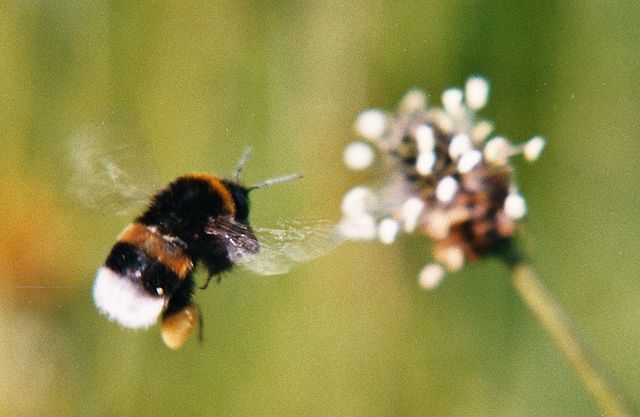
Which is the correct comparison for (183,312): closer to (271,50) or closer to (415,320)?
(415,320)

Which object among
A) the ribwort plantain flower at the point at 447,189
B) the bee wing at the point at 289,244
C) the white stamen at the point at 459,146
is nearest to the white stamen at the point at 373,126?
the ribwort plantain flower at the point at 447,189

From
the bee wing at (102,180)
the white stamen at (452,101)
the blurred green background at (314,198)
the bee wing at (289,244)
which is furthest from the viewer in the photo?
the blurred green background at (314,198)

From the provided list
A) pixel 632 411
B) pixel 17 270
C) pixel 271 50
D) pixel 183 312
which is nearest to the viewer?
pixel 632 411

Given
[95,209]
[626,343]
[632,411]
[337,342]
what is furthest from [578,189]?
[95,209]

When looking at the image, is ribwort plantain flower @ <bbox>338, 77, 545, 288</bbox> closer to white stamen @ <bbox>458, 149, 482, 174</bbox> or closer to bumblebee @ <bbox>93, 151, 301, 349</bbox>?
white stamen @ <bbox>458, 149, 482, 174</bbox>

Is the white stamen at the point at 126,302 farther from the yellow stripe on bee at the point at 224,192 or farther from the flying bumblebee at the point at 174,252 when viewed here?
the yellow stripe on bee at the point at 224,192

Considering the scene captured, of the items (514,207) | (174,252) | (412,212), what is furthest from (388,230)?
(174,252)
